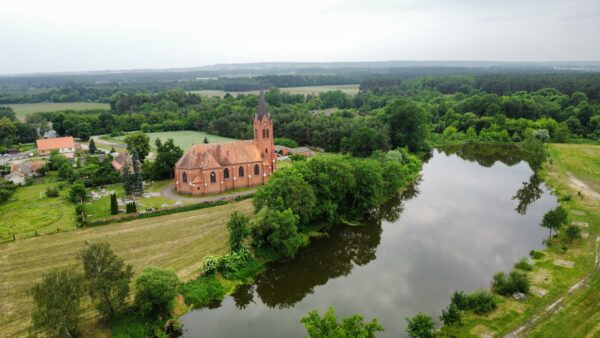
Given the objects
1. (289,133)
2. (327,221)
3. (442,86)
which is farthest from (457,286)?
(442,86)

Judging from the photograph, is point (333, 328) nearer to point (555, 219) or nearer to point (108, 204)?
point (555, 219)

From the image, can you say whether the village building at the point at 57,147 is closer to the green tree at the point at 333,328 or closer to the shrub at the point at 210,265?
the shrub at the point at 210,265

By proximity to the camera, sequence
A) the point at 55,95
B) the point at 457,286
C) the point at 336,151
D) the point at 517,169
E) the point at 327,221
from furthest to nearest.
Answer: the point at 55,95 → the point at 336,151 → the point at 517,169 → the point at 327,221 → the point at 457,286

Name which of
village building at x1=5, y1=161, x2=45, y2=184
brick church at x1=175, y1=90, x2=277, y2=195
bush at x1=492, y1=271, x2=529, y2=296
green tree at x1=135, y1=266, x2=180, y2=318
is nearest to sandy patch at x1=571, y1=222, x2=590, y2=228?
bush at x1=492, y1=271, x2=529, y2=296

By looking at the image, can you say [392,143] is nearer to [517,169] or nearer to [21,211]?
[517,169]

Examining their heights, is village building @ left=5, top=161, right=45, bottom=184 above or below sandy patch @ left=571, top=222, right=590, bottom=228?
above

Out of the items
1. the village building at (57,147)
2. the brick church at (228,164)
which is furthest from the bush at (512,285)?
the village building at (57,147)

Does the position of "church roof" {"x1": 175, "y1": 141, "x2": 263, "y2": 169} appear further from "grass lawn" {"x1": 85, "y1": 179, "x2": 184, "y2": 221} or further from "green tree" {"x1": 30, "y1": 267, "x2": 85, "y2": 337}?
"green tree" {"x1": 30, "y1": 267, "x2": 85, "y2": 337}
